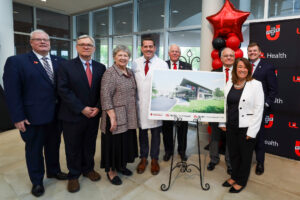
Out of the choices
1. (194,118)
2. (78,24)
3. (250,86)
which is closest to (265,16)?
(250,86)

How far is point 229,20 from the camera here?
299 centimetres

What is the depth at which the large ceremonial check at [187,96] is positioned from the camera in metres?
2.10

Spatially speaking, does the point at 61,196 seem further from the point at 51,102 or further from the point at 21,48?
the point at 21,48

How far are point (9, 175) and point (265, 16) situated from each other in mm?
4682

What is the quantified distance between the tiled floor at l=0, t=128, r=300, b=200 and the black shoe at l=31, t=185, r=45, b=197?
0.15ft

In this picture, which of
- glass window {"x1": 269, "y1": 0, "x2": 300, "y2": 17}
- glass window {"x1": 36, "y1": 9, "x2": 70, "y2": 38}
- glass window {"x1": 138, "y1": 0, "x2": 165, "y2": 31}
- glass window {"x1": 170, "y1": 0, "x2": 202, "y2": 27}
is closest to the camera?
glass window {"x1": 269, "y1": 0, "x2": 300, "y2": 17}

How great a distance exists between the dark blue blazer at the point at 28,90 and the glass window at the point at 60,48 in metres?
5.93

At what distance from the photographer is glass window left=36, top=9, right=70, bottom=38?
7.03 metres

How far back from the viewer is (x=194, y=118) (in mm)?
2100

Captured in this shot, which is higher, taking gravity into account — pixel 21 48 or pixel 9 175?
pixel 21 48

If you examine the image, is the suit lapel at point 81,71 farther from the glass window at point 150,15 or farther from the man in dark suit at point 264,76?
the glass window at point 150,15

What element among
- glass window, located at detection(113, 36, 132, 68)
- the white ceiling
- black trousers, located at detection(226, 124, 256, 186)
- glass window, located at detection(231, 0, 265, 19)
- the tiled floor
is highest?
the white ceiling

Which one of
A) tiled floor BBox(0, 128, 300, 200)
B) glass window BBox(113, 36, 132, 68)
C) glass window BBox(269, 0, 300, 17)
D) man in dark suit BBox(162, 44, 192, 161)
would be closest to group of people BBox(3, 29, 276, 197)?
tiled floor BBox(0, 128, 300, 200)

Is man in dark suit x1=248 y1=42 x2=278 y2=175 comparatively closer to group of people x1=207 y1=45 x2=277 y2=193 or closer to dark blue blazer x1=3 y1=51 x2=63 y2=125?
group of people x1=207 y1=45 x2=277 y2=193
